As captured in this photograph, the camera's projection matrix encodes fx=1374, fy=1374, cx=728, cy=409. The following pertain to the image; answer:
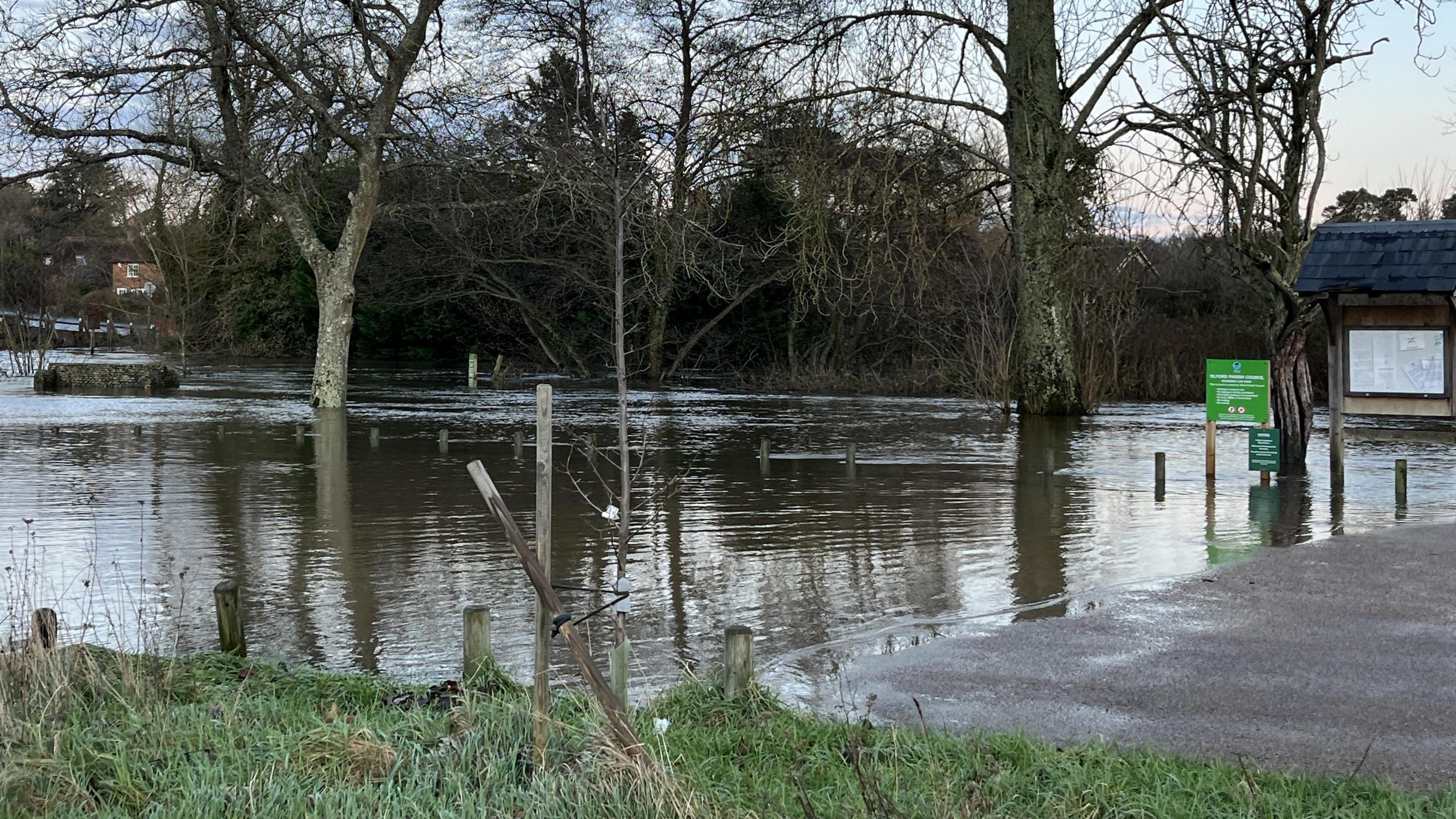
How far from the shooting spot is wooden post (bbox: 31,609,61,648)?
6.44 m

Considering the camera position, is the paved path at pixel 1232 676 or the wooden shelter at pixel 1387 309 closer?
the paved path at pixel 1232 676

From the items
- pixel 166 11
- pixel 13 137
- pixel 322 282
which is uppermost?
pixel 166 11

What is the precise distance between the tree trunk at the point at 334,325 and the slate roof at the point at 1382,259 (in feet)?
67.5

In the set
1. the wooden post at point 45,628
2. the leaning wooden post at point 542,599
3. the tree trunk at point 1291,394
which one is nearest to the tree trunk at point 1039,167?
the tree trunk at point 1291,394

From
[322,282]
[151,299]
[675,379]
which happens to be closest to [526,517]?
[322,282]

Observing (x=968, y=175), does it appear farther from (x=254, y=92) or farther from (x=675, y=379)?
(x=675, y=379)

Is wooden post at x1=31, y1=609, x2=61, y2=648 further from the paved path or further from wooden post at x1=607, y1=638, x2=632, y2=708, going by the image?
the paved path

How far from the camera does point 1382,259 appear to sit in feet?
49.5

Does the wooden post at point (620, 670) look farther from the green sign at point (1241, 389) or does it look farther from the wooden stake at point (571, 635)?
the green sign at point (1241, 389)

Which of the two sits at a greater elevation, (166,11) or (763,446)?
(166,11)

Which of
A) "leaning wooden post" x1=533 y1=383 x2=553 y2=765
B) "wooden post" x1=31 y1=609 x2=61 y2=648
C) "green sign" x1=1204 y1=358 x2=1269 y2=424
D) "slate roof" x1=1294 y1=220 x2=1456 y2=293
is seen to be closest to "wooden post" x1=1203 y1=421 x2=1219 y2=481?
"green sign" x1=1204 y1=358 x2=1269 y2=424

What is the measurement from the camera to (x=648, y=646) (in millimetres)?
8352

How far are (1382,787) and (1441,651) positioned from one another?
308 centimetres

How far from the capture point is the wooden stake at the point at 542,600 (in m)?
5.58
